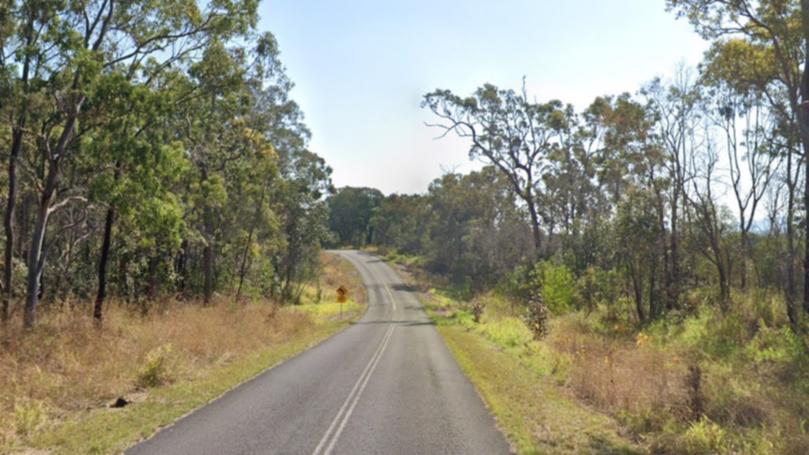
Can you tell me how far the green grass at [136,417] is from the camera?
A: 28.1 feet

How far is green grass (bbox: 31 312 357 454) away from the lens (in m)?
8.56

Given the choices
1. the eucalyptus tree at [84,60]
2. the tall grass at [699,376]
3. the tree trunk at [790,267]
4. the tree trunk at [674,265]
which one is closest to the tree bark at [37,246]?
the eucalyptus tree at [84,60]

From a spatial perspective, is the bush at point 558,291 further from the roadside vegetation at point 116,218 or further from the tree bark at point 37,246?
the tree bark at point 37,246

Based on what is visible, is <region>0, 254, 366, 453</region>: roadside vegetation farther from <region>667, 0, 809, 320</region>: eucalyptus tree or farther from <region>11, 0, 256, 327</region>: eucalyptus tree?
<region>667, 0, 809, 320</region>: eucalyptus tree

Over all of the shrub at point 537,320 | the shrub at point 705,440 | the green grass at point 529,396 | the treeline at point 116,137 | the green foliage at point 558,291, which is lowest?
the green grass at point 529,396

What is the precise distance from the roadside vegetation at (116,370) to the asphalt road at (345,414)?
76 centimetres

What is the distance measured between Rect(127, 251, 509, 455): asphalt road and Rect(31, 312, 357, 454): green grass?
0.33 meters

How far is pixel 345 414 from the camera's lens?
11.2 m

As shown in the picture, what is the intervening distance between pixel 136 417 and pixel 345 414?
12.4 ft

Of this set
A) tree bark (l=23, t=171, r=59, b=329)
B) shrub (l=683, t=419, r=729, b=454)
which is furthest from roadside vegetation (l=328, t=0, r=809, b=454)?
tree bark (l=23, t=171, r=59, b=329)

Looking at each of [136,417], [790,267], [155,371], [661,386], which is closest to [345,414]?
[136,417]

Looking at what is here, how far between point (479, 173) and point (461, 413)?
213 ft

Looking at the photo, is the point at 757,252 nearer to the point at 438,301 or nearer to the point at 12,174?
the point at 438,301

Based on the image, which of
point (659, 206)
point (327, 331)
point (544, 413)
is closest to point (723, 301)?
point (659, 206)
